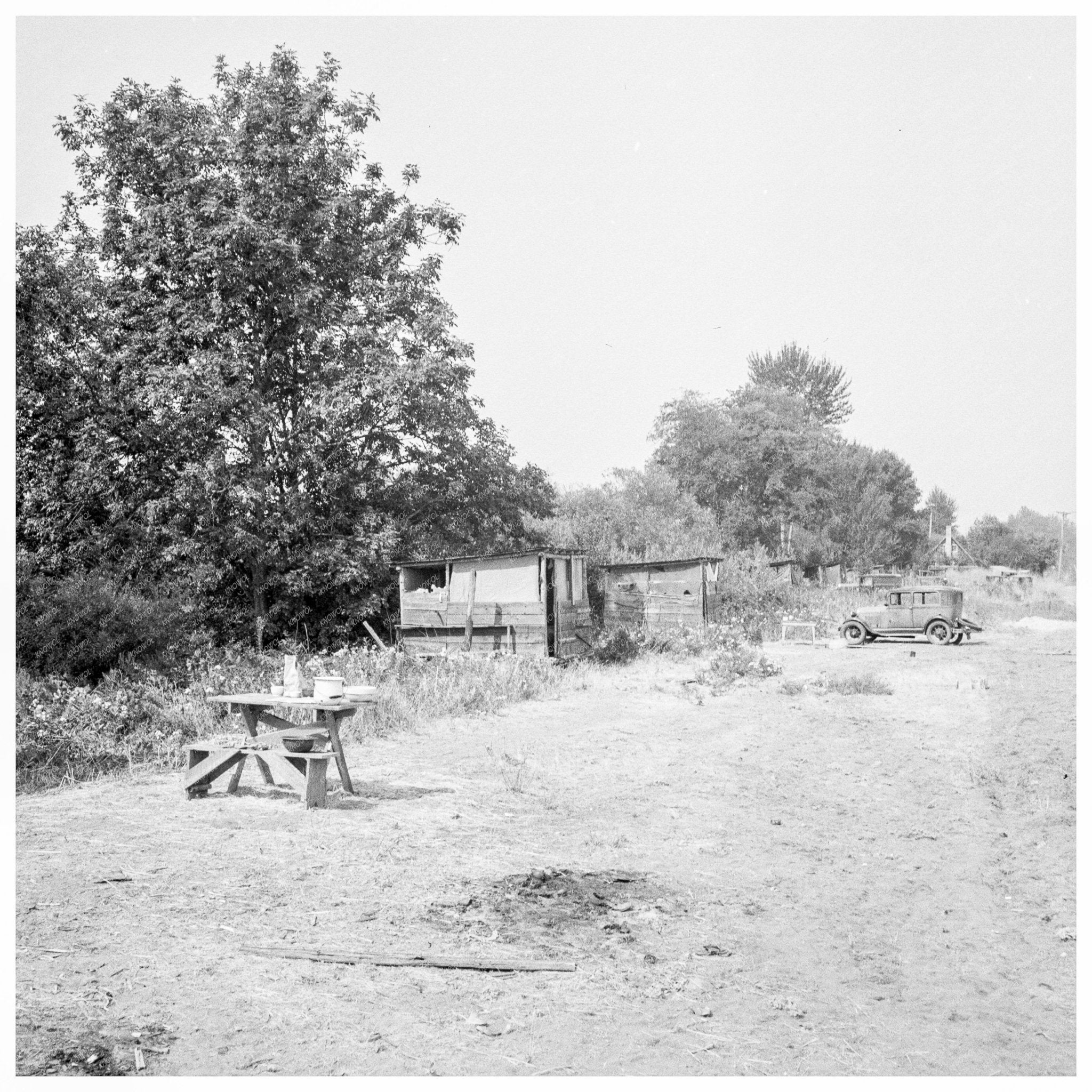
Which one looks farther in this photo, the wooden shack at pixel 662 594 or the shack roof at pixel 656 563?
the wooden shack at pixel 662 594

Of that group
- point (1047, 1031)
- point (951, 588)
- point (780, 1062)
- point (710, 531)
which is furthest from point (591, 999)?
point (710, 531)

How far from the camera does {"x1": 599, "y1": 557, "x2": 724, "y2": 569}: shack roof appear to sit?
64.8ft

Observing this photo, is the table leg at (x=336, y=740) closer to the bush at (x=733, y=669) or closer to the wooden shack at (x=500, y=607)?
the bush at (x=733, y=669)

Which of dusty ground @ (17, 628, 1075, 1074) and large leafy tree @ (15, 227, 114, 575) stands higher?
large leafy tree @ (15, 227, 114, 575)

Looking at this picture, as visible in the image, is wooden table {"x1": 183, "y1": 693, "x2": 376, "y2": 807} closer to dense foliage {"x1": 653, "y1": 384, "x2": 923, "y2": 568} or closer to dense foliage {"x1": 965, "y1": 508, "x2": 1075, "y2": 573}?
dense foliage {"x1": 965, "y1": 508, "x2": 1075, "y2": 573}

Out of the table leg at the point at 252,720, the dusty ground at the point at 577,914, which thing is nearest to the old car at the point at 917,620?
the dusty ground at the point at 577,914

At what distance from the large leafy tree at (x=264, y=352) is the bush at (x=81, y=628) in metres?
3.49

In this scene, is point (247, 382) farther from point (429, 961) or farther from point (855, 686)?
point (429, 961)

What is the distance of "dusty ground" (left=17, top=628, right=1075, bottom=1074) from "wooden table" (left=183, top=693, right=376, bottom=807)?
199 millimetres

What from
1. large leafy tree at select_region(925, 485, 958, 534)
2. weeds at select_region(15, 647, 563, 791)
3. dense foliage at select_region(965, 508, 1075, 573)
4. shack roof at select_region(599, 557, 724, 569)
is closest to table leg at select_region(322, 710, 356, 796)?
weeds at select_region(15, 647, 563, 791)

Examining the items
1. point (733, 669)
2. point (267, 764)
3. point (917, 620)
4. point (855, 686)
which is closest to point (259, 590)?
point (733, 669)

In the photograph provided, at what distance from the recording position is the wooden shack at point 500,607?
15328 mm

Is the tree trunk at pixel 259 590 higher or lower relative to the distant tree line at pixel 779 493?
lower

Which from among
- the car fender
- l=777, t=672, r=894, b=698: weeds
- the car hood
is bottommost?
l=777, t=672, r=894, b=698: weeds
